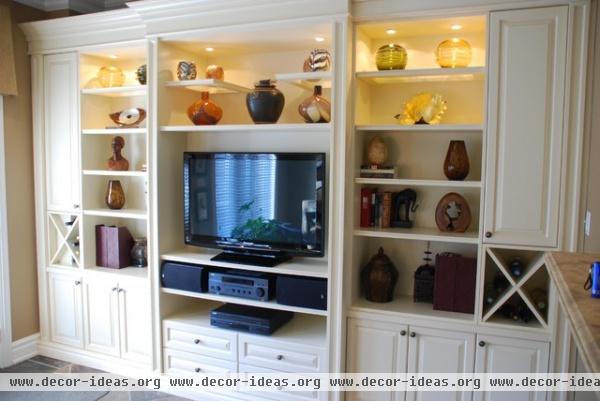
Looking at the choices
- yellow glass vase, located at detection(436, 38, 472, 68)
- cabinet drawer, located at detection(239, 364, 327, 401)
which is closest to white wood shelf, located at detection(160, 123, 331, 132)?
yellow glass vase, located at detection(436, 38, 472, 68)

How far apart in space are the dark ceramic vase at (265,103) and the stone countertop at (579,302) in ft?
5.62

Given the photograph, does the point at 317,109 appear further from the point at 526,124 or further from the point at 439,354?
the point at 439,354

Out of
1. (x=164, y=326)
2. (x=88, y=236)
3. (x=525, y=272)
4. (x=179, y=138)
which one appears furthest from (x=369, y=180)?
(x=88, y=236)

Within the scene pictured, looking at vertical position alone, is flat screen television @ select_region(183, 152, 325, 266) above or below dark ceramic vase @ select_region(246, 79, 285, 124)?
below

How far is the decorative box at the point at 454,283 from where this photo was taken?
2.54m

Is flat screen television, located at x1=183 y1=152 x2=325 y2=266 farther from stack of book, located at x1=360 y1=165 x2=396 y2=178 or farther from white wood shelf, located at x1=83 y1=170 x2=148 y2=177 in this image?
white wood shelf, located at x1=83 y1=170 x2=148 y2=177

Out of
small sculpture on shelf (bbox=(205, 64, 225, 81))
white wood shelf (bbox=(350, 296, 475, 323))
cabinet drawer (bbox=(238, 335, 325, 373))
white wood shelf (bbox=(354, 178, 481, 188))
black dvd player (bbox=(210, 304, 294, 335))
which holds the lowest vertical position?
cabinet drawer (bbox=(238, 335, 325, 373))

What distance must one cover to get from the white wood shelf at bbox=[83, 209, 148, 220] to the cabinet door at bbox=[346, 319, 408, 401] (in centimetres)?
167

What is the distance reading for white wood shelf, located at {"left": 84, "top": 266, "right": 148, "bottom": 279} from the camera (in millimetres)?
3340

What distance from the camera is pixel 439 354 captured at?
2.52m

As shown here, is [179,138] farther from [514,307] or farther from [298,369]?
[514,307]

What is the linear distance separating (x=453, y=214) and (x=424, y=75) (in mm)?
793

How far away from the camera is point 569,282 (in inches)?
58.0

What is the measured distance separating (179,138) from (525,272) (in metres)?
2.35
